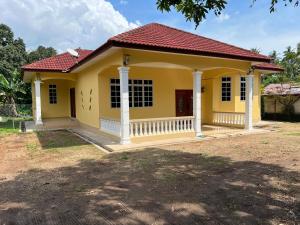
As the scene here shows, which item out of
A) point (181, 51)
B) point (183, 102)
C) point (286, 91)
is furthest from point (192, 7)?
point (286, 91)

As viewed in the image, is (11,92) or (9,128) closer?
(9,128)

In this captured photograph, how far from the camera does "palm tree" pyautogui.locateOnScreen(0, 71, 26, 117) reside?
2275cm

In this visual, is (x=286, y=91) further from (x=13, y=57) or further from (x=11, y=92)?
(x=13, y=57)

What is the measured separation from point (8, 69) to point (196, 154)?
31.1 metres

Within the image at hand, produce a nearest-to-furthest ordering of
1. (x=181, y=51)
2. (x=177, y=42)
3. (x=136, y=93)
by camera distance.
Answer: (x=181, y=51) < (x=177, y=42) < (x=136, y=93)

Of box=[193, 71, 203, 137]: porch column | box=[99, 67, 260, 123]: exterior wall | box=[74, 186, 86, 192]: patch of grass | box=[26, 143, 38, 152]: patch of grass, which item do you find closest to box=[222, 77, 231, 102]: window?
box=[99, 67, 260, 123]: exterior wall

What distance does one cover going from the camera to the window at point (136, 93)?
42.7 feet

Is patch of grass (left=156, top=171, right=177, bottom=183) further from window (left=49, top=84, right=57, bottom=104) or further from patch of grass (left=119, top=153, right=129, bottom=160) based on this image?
window (left=49, top=84, right=57, bottom=104)

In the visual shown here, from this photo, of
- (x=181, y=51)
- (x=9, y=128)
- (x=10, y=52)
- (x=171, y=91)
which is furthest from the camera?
(x=10, y=52)

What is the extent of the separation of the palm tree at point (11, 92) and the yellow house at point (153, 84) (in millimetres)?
5436

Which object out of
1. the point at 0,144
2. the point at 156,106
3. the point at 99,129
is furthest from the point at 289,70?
the point at 0,144

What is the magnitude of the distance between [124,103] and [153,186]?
466 centimetres

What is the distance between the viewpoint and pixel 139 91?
44.8ft

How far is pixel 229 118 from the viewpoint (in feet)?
49.1
